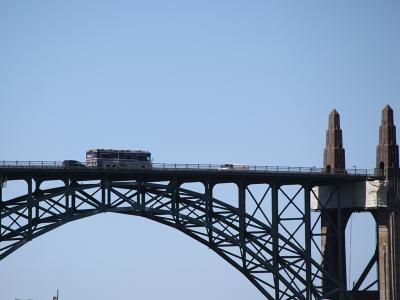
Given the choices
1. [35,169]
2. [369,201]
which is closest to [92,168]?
[35,169]

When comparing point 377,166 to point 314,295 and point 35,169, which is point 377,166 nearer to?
point 314,295

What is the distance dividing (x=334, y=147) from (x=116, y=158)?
23.3 metres

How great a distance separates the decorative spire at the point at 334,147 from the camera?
176 m

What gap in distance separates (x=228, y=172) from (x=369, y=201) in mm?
15597

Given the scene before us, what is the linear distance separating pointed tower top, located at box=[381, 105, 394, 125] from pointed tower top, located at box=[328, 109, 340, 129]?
175 inches

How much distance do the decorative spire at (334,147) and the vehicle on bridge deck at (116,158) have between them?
64.4ft

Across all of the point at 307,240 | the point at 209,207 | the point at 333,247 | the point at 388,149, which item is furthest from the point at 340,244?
the point at 209,207

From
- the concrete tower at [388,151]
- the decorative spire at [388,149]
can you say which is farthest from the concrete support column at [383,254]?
the decorative spire at [388,149]

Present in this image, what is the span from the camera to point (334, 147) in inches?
6983

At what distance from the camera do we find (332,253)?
573ft

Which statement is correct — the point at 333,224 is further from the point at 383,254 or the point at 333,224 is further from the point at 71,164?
the point at 71,164

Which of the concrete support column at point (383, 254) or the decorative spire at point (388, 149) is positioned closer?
the concrete support column at point (383, 254)

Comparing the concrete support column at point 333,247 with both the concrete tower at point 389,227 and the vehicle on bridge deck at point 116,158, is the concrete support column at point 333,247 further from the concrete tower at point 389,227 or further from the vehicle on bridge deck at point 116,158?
the vehicle on bridge deck at point 116,158

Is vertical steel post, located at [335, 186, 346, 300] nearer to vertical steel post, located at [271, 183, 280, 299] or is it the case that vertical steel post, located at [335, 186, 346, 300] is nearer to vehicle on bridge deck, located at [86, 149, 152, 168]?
vertical steel post, located at [271, 183, 280, 299]
